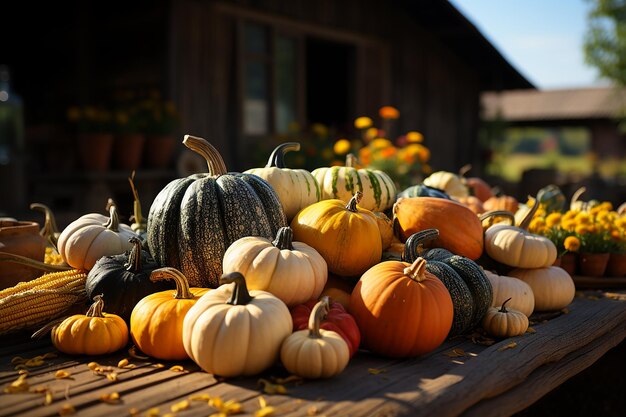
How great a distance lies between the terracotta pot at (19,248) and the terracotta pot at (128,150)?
14.3ft

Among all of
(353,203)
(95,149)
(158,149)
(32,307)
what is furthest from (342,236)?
(158,149)

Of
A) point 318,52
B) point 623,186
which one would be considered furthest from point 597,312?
point 318,52

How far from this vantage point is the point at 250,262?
2.42m

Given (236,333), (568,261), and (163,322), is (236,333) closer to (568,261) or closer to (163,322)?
(163,322)

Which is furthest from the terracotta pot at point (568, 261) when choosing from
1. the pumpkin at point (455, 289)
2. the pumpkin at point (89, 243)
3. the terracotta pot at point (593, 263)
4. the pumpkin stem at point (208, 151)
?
the pumpkin at point (89, 243)

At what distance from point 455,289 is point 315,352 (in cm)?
88

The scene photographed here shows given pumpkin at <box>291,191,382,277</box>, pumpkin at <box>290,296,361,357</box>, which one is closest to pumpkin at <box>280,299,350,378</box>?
pumpkin at <box>290,296,361,357</box>

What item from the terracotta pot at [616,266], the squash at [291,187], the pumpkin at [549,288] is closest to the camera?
the squash at [291,187]

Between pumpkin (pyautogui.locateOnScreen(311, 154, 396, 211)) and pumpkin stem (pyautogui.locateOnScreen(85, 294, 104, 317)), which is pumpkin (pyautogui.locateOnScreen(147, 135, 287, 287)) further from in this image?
pumpkin (pyautogui.locateOnScreen(311, 154, 396, 211))

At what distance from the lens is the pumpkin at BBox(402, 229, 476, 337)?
272 cm

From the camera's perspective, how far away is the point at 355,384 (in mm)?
2098

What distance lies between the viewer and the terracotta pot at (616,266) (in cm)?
398

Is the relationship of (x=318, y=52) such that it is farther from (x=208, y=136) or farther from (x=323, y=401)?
(x=323, y=401)

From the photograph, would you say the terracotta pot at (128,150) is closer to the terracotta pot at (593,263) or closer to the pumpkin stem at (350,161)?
the pumpkin stem at (350,161)
